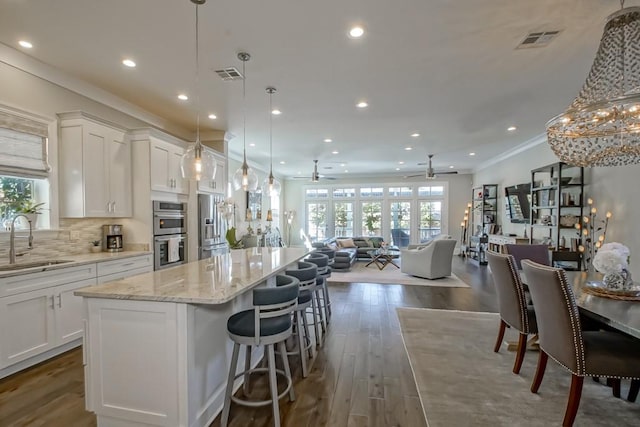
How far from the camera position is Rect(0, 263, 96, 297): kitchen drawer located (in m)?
2.59

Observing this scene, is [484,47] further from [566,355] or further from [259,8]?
[566,355]

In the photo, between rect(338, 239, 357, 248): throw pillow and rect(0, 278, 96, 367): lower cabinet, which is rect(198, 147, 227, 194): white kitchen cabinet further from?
rect(338, 239, 357, 248): throw pillow

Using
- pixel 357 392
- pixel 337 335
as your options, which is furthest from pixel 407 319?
pixel 357 392

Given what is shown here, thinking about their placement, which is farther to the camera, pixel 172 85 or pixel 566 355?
pixel 172 85

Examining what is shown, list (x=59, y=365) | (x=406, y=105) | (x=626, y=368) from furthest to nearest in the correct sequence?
(x=406, y=105) < (x=59, y=365) < (x=626, y=368)

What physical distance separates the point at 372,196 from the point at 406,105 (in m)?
7.28

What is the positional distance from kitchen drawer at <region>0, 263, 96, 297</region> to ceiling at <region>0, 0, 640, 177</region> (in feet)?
6.96

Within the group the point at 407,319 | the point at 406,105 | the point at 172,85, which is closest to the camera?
the point at 172,85

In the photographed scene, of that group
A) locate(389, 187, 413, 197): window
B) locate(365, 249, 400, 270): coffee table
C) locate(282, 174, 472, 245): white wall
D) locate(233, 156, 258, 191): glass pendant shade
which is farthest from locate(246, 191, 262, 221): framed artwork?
locate(233, 156, 258, 191): glass pendant shade

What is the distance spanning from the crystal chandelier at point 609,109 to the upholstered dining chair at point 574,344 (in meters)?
1.29

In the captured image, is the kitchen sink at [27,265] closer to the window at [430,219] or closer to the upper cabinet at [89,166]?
the upper cabinet at [89,166]

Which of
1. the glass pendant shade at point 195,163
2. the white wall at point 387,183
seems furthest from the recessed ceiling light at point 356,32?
the white wall at point 387,183

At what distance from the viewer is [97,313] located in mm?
1914

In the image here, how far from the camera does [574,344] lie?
1.98 m
